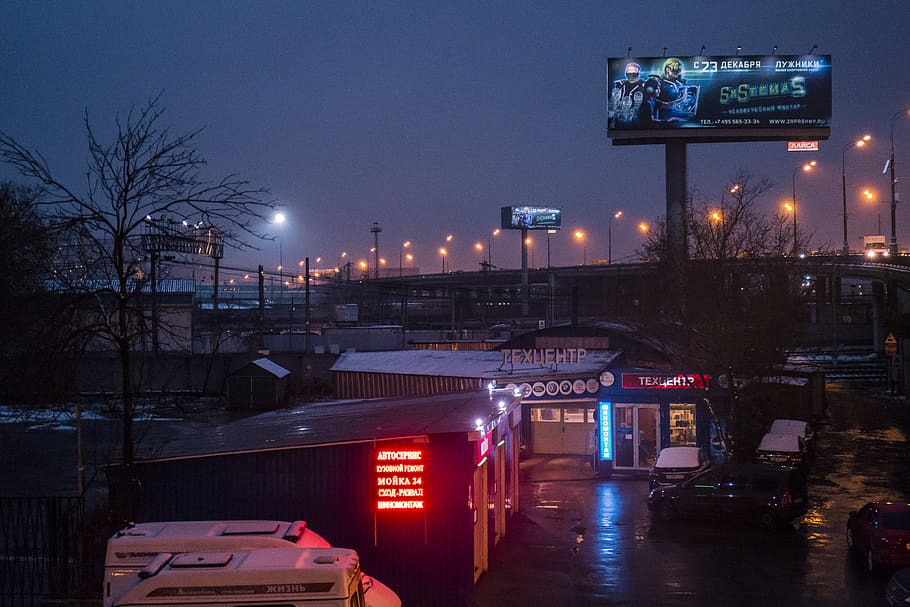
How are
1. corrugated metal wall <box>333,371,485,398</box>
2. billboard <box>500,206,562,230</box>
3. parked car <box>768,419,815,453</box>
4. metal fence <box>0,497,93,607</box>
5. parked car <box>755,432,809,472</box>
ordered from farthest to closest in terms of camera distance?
billboard <box>500,206,562,230</box> → corrugated metal wall <box>333,371,485,398</box> → parked car <box>768,419,815,453</box> → parked car <box>755,432,809,472</box> → metal fence <box>0,497,93,607</box>

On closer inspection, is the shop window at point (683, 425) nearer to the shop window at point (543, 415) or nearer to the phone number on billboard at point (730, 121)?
the shop window at point (543, 415)

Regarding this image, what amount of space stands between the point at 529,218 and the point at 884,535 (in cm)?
10117

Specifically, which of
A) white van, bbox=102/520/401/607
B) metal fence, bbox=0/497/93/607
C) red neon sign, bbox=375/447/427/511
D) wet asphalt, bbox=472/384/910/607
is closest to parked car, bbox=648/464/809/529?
wet asphalt, bbox=472/384/910/607

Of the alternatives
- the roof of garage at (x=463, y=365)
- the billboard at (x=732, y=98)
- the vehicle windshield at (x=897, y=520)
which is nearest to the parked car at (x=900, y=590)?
the vehicle windshield at (x=897, y=520)

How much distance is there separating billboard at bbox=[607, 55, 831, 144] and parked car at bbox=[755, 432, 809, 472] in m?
31.5

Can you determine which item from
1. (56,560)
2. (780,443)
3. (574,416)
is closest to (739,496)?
(780,443)

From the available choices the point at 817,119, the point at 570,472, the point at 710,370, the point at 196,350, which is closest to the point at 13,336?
the point at 570,472

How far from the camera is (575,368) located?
26.0m

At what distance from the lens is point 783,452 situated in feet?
78.1

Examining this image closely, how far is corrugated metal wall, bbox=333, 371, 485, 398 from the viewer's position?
26.3m

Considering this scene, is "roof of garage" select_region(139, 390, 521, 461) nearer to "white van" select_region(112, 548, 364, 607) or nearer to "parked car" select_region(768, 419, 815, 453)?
"white van" select_region(112, 548, 364, 607)

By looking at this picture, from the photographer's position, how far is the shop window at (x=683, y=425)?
24547mm

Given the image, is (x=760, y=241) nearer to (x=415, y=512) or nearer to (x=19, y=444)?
(x=415, y=512)

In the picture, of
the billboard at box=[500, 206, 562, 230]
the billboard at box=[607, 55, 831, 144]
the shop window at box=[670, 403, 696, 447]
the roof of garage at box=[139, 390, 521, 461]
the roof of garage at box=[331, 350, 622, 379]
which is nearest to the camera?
the roof of garage at box=[139, 390, 521, 461]
